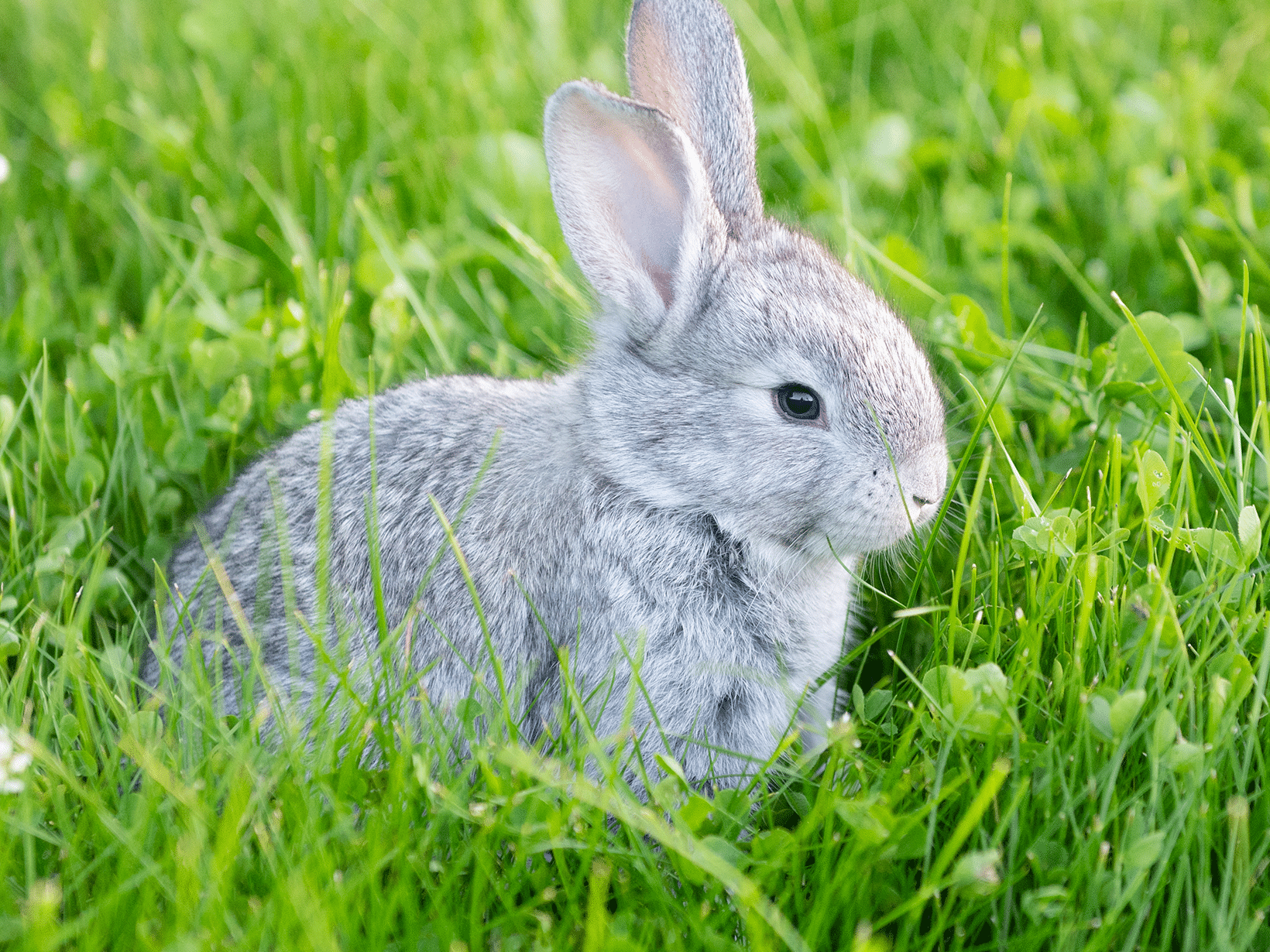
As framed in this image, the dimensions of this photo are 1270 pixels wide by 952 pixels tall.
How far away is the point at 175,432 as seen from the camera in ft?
14.3

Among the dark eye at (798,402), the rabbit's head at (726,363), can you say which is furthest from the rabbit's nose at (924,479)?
the dark eye at (798,402)

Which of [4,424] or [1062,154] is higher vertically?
[1062,154]

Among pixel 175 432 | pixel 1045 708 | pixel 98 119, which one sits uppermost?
pixel 98 119

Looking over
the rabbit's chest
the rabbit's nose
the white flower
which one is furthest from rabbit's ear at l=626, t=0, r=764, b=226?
the white flower

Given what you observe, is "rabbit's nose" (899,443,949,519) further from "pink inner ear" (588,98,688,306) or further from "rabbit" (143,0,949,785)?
"pink inner ear" (588,98,688,306)

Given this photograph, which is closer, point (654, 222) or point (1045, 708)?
point (1045, 708)

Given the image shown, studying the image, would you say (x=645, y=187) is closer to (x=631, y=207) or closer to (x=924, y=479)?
(x=631, y=207)

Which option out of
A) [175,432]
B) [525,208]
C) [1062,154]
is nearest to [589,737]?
[175,432]

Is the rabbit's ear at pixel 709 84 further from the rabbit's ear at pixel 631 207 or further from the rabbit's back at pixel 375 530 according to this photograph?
the rabbit's back at pixel 375 530

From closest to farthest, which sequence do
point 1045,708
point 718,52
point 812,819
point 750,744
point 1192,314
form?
point 812,819
point 1045,708
point 750,744
point 718,52
point 1192,314

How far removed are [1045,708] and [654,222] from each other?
5.63 ft

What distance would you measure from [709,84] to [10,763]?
2679mm

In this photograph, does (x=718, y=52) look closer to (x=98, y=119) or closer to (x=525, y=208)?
(x=525, y=208)

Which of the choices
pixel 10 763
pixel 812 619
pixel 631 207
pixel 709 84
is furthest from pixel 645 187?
pixel 10 763
